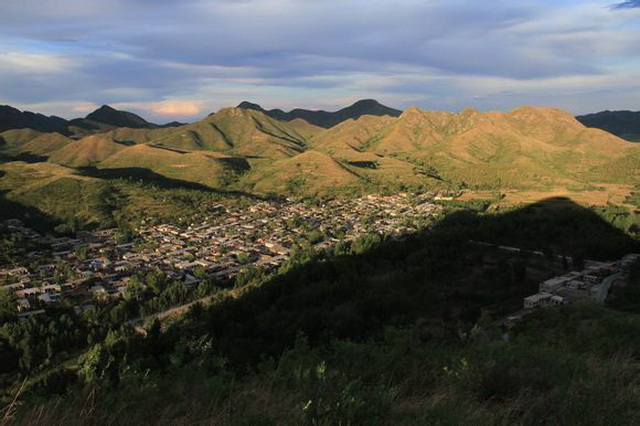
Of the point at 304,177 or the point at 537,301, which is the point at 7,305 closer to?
the point at 537,301

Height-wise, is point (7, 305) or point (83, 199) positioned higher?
point (83, 199)

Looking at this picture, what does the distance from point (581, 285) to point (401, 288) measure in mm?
15947

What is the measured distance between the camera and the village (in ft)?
181

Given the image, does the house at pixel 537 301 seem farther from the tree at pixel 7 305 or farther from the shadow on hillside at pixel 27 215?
the shadow on hillside at pixel 27 215

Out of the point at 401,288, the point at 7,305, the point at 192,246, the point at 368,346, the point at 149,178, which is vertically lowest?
the point at 192,246

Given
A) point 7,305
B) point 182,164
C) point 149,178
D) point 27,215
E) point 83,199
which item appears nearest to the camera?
point 7,305

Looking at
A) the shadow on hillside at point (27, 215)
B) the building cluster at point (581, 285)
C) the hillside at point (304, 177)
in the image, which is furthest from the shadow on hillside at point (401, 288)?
the hillside at point (304, 177)

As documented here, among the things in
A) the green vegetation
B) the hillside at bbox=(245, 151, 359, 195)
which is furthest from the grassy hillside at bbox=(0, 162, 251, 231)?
the green vegetation

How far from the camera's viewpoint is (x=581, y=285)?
3897 cm

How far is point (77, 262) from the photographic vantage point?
6862cm

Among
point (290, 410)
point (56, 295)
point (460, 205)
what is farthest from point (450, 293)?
point (460, 205)

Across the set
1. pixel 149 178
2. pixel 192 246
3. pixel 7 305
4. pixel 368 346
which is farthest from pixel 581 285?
pixel 149 178

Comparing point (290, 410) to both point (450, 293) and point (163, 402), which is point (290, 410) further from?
point (450, 293)

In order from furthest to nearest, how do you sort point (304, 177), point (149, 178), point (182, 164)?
1. point (182, 164)
2. point (304, 177)
3. point (149, 178)
